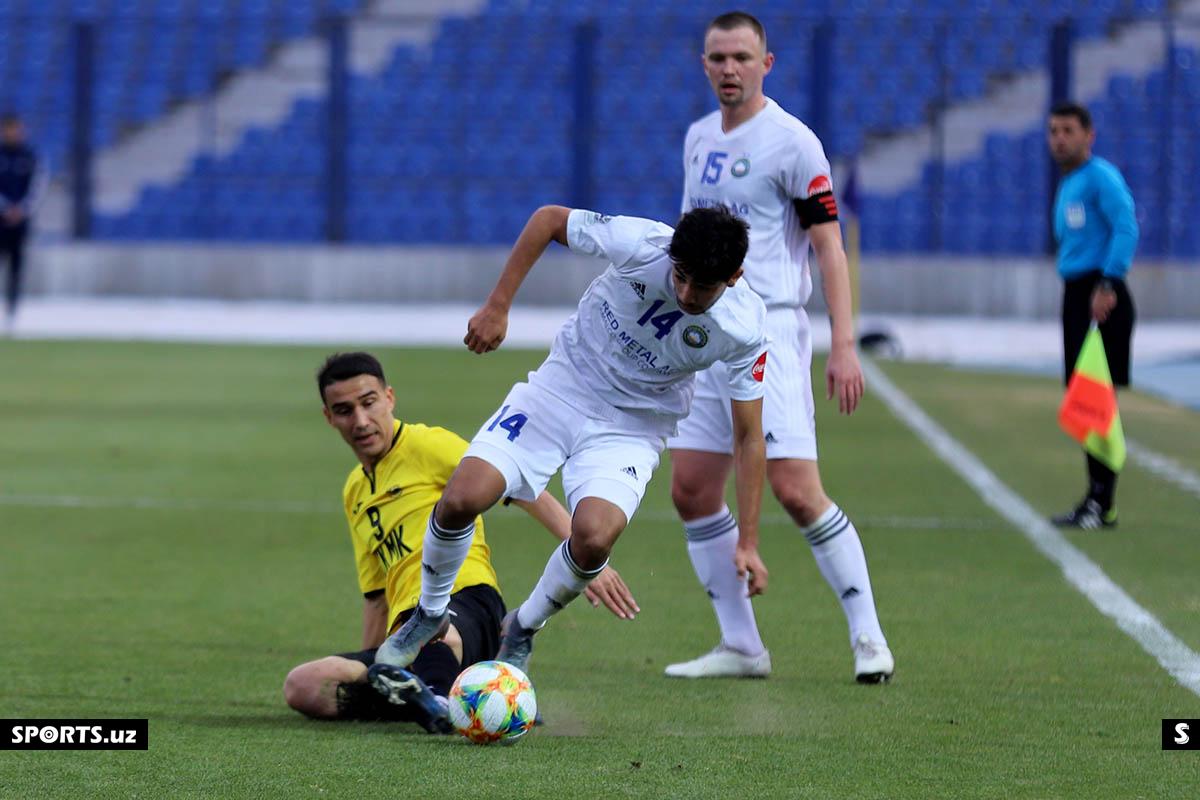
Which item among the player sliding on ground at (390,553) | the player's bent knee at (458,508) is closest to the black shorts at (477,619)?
the player sliding on ground at (390,553)

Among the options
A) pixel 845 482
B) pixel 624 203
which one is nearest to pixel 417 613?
→ pixel 845 482

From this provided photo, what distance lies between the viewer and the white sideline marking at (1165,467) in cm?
1024

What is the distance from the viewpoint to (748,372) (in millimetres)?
5098

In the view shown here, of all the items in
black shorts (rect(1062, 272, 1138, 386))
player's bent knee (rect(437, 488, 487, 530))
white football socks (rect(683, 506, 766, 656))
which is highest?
black shorts (rect(1062, 272, 1138, 386))

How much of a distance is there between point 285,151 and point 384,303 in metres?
2.91

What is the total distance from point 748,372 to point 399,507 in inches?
41.7

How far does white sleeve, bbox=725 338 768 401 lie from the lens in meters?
5.04

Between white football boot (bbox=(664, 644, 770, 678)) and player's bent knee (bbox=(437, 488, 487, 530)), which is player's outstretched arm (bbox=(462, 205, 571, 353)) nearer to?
player's bent knee (bbox=(437, 488, 487, 530))

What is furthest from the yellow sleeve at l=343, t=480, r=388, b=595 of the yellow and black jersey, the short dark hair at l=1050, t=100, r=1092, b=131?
the short dark hair at l=1050, t=100, r=1092, b=131

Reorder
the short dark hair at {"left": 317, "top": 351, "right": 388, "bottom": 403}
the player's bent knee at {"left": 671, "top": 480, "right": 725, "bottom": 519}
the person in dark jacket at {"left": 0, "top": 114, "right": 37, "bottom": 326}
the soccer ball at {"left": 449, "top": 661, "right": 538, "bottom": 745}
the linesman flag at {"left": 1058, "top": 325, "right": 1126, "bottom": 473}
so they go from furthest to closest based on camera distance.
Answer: the person in dark jacket at {"left": 0, "top": 114, "right": 37, "bottom": 326} < the linesman flag at {"left": 1058, "top": 325, "right": 1126, "bottom": 473} < the player's bent knee at {"left": 671, "top": 480, "right": 725, "bottom": 519} < the short dark hair at {"left": 317, "top": 351, "right": 388, "bottom": 403} < the soccer ball at {"left": 449, "top": 661, "right": 538, "bottom": 745}

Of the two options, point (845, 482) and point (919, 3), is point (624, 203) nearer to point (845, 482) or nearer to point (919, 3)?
point (919, 3)

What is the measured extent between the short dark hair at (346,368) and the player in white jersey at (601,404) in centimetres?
39

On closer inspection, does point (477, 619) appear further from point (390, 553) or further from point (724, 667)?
point (724, 667)
